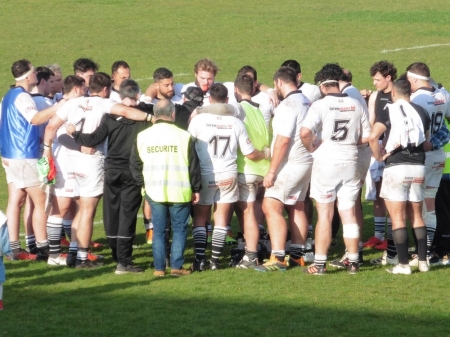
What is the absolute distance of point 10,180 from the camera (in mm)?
11914

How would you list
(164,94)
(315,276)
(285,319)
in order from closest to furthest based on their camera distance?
1. (285,319)
2. (315,276)
3. (164,94)

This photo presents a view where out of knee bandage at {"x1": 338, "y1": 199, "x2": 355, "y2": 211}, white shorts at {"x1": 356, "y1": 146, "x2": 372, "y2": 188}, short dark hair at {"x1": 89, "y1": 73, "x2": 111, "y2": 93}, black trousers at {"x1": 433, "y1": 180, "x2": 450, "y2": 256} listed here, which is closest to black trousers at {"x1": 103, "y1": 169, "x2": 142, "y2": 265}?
short dark hair at {"x1": 89, "y1": 73, "x2": 111, "y2": 93}

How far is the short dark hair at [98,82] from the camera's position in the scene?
11125mm

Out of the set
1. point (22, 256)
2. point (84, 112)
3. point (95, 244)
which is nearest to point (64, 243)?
point (95, 244)

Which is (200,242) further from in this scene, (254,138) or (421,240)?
(421,240)

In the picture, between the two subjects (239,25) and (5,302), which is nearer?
(5,302)

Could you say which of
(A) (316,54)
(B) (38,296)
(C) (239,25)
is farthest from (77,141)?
(C) (239,25)

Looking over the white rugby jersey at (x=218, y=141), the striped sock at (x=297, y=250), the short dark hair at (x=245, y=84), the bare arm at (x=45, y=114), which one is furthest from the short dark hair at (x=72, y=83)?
the striped sock at (x=297, y=250)

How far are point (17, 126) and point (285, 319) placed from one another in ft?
14.1

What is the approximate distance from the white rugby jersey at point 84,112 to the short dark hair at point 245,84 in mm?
1436

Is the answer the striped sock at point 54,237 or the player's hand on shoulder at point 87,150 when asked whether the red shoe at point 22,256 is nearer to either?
the striped sock at point 54,237

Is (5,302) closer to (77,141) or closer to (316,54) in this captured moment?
(77,141)

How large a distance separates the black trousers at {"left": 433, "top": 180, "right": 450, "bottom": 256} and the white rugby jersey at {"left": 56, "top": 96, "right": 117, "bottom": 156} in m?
4.00

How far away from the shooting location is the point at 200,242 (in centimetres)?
1109
